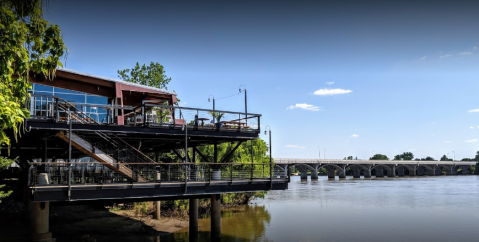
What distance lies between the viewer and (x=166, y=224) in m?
32.7

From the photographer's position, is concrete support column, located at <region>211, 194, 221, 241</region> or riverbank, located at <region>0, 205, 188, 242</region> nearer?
riverbank, located at <region>0, 205, 188, 242</region>

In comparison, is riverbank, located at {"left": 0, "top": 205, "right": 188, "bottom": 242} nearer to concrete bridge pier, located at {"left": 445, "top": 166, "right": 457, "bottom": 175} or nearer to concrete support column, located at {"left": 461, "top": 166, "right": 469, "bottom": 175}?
concrete bridge pier, located at {"left": 445, "top": 166, "right": 457, "bottom": 175}

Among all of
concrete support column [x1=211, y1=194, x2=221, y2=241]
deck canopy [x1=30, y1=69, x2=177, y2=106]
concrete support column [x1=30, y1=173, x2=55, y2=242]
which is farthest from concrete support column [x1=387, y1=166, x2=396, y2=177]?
concrete support column [x1=30, y1=173, x2=55, y2=242]

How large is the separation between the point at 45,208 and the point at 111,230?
920 centimetres

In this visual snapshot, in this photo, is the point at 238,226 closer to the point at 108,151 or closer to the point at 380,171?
the point at 108,151

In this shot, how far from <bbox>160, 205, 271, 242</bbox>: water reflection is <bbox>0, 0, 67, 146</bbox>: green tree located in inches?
832

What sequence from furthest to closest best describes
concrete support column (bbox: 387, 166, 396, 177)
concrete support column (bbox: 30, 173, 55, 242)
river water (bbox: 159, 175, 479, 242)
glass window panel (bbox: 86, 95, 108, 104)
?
concrete support column (bbox: 387, 166, 396, 177), river water (bbox: 159, 175, 479, 242), glass window panel (bbox: 86, 95, 108, 104), concrete support column (bbox: 30, 173, 55, 242)

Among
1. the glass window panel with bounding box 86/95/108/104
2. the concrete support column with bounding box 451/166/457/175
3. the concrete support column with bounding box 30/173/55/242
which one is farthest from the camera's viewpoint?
the concrete support column with bounding box 451/166/457/175

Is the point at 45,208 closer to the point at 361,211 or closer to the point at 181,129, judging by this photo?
the point at 181,129

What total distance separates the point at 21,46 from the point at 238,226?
96.4ft

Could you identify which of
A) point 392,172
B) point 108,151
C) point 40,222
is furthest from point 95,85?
point 392,172

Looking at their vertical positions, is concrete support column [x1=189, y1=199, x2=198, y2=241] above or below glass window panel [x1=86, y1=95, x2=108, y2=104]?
below

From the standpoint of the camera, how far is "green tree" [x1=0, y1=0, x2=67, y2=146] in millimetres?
7398

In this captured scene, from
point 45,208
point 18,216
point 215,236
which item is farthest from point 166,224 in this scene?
point 45,208
